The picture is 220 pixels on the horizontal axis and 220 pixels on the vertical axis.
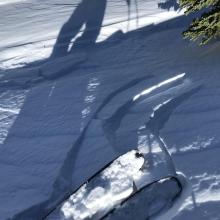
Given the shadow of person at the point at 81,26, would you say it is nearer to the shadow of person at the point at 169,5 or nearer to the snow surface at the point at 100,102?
the snow surface at the point at 100,102

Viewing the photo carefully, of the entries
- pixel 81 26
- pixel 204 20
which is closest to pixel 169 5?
pixel 81 26

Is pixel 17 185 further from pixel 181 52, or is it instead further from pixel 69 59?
pixel 181 52

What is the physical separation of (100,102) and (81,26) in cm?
183

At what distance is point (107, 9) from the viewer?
8.76 m

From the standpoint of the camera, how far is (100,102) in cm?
720

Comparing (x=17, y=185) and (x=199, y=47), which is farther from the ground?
(x=199, y=47)

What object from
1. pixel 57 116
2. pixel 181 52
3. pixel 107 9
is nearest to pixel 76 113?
pixel 57 116

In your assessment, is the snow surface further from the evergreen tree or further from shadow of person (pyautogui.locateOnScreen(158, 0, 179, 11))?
the evergreen tree

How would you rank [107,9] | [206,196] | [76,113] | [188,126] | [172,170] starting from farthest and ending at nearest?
[107,9] → [76,113] → [188,126] → [172,170] → [206,196]

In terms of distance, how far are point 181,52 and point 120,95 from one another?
1.23 m

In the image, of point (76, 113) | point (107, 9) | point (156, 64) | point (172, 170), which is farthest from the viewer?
point (107, 9)

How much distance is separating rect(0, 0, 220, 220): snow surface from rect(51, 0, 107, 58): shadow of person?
6 centimetres

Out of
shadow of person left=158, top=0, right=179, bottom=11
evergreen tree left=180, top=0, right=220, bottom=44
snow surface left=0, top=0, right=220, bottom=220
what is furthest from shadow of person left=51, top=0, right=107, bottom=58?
evergreen tree left=180, top=0, right=220, bottom=44

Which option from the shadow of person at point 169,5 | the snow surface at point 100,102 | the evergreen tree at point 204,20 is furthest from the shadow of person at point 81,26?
the evergreen tree at point 204,20
